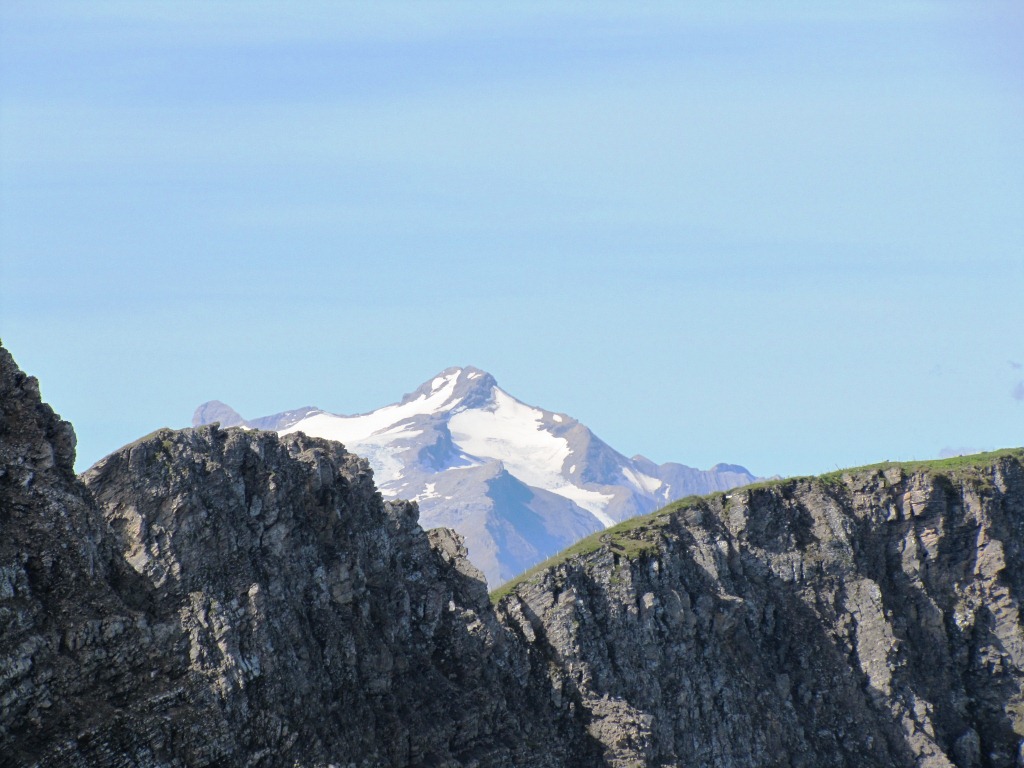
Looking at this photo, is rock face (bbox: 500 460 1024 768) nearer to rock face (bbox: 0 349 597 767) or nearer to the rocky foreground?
the rocky foreground

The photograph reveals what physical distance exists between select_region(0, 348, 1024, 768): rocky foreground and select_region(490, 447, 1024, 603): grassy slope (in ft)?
1.65

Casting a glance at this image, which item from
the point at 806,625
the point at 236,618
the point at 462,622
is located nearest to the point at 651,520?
the point at 806,625

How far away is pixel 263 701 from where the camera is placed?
107 m

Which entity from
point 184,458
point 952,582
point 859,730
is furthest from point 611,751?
point 952,582

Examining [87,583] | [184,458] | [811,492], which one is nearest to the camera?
[87,583]

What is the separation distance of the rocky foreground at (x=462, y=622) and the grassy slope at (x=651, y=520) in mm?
503

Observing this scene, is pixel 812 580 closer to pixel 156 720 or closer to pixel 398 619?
pixel 398 619

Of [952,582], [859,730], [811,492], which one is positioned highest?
[811,492]

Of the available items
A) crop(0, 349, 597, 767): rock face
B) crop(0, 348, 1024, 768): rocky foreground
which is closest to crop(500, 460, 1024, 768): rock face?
crop(0, 348, 1024, 768): rocky foreground

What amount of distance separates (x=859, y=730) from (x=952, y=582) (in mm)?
23604

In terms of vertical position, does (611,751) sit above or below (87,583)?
below

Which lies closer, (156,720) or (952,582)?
(156,720)

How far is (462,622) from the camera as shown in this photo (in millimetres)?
133375

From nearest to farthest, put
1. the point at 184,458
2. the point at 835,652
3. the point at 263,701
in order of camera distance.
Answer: the point at 263,701 → the point at 184,458 → the point at 835,652
